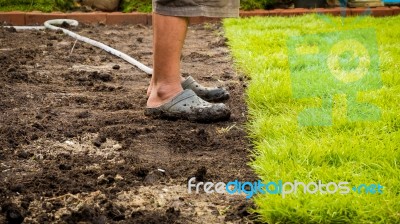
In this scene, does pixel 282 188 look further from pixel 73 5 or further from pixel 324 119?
pixel 73 5

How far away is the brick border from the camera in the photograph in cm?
624

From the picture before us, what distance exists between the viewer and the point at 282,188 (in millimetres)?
1962

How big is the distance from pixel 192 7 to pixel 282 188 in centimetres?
113

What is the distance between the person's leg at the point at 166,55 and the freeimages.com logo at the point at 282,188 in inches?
36.2

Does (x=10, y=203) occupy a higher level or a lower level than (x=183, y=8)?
lower

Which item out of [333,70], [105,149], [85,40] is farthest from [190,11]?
[85,40]

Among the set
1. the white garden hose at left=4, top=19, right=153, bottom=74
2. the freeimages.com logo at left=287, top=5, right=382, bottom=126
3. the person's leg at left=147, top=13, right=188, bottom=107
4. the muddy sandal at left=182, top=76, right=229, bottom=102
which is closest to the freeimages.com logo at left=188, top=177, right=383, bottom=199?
the freeimages.com logo at left=287, top=5, right=382, bottom=126

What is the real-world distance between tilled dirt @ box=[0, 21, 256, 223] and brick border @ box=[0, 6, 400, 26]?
2030 millimetres

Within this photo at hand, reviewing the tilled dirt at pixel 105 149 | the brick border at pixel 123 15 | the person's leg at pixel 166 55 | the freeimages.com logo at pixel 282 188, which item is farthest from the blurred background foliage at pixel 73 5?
the freeimages.com logo at pixel 282 188

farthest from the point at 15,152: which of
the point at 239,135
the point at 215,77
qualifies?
the point at 215,77

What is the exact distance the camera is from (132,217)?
186 cm

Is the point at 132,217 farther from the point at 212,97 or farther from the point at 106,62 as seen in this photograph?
the point at 106,62

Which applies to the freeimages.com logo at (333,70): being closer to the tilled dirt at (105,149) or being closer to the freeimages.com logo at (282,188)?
the tilled dirt at (105,149)

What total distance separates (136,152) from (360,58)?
6.94 ft
